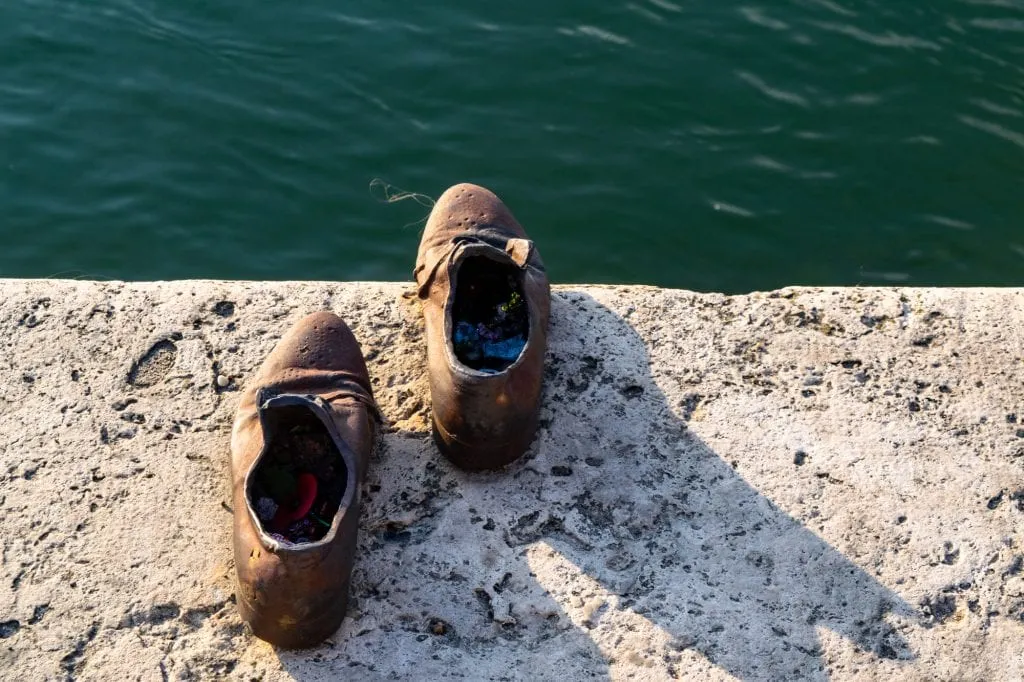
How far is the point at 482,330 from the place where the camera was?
393 cm

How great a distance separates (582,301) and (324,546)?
5.55 ft

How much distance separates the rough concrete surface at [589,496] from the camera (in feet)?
10.9

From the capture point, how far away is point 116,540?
11.8 feet

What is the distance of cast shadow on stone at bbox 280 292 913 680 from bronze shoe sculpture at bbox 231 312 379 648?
181mm

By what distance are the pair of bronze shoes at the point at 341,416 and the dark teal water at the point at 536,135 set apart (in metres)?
1.89

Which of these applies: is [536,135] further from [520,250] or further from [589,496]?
[589,496]

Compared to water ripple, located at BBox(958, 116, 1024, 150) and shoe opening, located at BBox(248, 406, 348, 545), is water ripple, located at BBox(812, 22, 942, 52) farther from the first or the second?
shoe opening, located at BBox(248, 406, 348, 545)

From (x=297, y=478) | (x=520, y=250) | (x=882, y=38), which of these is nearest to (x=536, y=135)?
(x=882, y=38)


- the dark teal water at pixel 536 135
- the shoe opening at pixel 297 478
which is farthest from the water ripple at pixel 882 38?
the shoe opening at pixel 297 478

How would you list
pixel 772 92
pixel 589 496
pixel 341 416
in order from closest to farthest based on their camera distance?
pixel 341 416
pixel 589 496
pixel 772 92

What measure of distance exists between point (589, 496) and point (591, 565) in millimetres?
269

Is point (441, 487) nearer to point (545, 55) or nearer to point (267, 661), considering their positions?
point (267, 661)

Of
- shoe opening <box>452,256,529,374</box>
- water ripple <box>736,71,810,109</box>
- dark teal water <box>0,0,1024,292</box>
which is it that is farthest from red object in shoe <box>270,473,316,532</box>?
water ripple <box>736,71,810,109</box>

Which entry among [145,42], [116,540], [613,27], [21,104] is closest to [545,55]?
[613,27]
